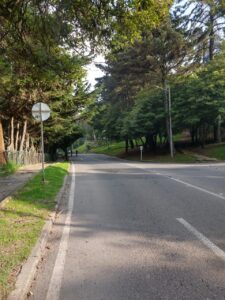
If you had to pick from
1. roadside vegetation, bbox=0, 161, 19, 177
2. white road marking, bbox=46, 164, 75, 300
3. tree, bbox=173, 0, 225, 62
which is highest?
tree, bbox=173, 0, 225, 62

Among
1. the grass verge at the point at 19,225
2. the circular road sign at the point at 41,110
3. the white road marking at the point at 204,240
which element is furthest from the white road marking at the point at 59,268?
the circular road sign at the point at 41,110

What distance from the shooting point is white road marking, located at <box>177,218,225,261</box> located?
20.3ft

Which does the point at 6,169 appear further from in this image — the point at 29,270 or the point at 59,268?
the point at 29,270

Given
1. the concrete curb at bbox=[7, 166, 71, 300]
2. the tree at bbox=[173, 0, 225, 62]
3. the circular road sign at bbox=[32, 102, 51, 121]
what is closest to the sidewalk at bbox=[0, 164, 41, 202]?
the circular road sign at bbox=[32, 102, 51, 121]

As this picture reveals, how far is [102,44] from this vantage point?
1012cm

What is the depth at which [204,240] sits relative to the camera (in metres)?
7.00

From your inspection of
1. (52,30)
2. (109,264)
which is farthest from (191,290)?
(52,30)

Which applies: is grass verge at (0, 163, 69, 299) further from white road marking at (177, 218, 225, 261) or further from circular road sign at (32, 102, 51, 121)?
circular road sign at (32, 102, 51, 121)

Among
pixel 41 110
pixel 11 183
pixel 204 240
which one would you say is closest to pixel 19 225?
pixel 204 240

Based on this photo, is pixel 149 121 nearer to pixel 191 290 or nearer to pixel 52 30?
pixel 52 30

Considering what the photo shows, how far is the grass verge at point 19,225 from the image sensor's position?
5.47 m

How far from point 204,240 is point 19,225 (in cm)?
360

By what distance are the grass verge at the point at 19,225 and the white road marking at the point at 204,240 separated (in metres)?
2.77

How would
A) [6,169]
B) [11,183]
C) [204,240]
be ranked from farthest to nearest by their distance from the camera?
[6,169] → [11,183] → [204,240]
